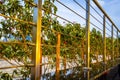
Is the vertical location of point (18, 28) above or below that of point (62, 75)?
above

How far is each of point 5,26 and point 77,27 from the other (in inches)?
90.3

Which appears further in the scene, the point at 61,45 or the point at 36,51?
the point at 61,45

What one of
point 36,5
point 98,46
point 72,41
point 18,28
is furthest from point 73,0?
point 98,46

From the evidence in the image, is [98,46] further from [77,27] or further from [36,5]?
[36,5]

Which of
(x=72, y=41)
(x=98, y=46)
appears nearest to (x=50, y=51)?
(x=72, y=41)

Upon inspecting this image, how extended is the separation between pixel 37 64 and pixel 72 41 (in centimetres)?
213

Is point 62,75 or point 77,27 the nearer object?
point 62,75

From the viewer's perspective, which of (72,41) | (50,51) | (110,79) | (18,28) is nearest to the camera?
(18,28)

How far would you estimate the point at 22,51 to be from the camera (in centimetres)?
226

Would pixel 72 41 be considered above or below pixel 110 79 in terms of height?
above

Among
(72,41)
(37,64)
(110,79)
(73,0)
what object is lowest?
(110,79)

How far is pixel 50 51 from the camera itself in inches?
106

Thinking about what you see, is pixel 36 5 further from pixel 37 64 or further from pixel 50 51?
pixel 50 51

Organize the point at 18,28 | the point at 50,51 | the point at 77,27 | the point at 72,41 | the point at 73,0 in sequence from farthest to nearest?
the point at 77,27, the point at 72,41, the point at 50,51, the point at 73,0, the point at 18,28
